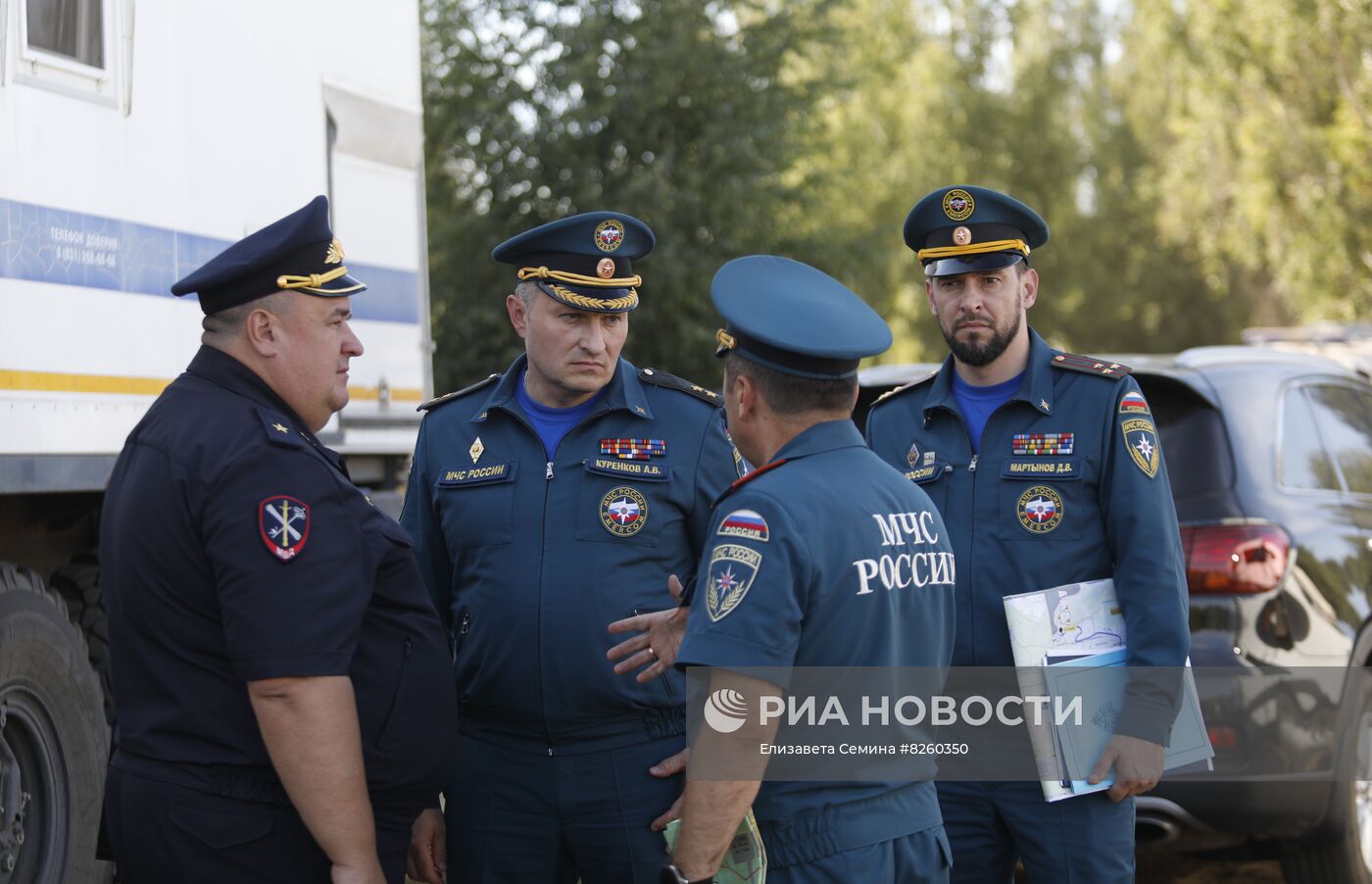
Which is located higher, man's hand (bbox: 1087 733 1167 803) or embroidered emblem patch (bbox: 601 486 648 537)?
embroidered emblem patch (bbox: 601 486 648 537)

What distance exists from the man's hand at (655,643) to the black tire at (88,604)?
2.51m

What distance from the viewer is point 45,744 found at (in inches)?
171

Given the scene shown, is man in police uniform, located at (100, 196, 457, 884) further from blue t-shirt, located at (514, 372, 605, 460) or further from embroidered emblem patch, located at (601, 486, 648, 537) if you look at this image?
blue t-shirt, located at (514, 372, 605, 460)

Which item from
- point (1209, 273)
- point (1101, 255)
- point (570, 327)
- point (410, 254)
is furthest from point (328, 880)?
point (1101, 255)

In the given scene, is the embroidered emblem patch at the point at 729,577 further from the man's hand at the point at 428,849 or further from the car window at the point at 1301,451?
the car window at the point at 1301,451

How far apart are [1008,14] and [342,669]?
3401 centimetres

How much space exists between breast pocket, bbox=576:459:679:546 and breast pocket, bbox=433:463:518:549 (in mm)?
175

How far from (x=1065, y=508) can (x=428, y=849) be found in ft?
5.46

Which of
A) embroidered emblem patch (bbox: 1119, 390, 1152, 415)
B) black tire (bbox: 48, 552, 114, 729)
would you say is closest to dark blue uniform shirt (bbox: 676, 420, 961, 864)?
embroidered emblem patch (bbox: 1119, 390, 1152, 415)

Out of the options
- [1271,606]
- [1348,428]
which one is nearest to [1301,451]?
[1348,428]

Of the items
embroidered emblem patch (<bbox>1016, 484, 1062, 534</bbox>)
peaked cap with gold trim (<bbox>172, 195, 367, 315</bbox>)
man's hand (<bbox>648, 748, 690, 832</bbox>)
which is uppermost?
peaked cap with gold trim (<bbox>172, 195, 367, 315</bbox>)

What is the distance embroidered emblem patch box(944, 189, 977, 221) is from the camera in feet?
12.2

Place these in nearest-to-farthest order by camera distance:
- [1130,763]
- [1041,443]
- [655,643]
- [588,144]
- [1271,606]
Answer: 1. [655,643]
2. [1130,763]
3. [1041,443]
4. [1271,606]
5. [588,144]

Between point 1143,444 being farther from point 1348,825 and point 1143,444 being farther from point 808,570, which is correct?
point 1348,825
